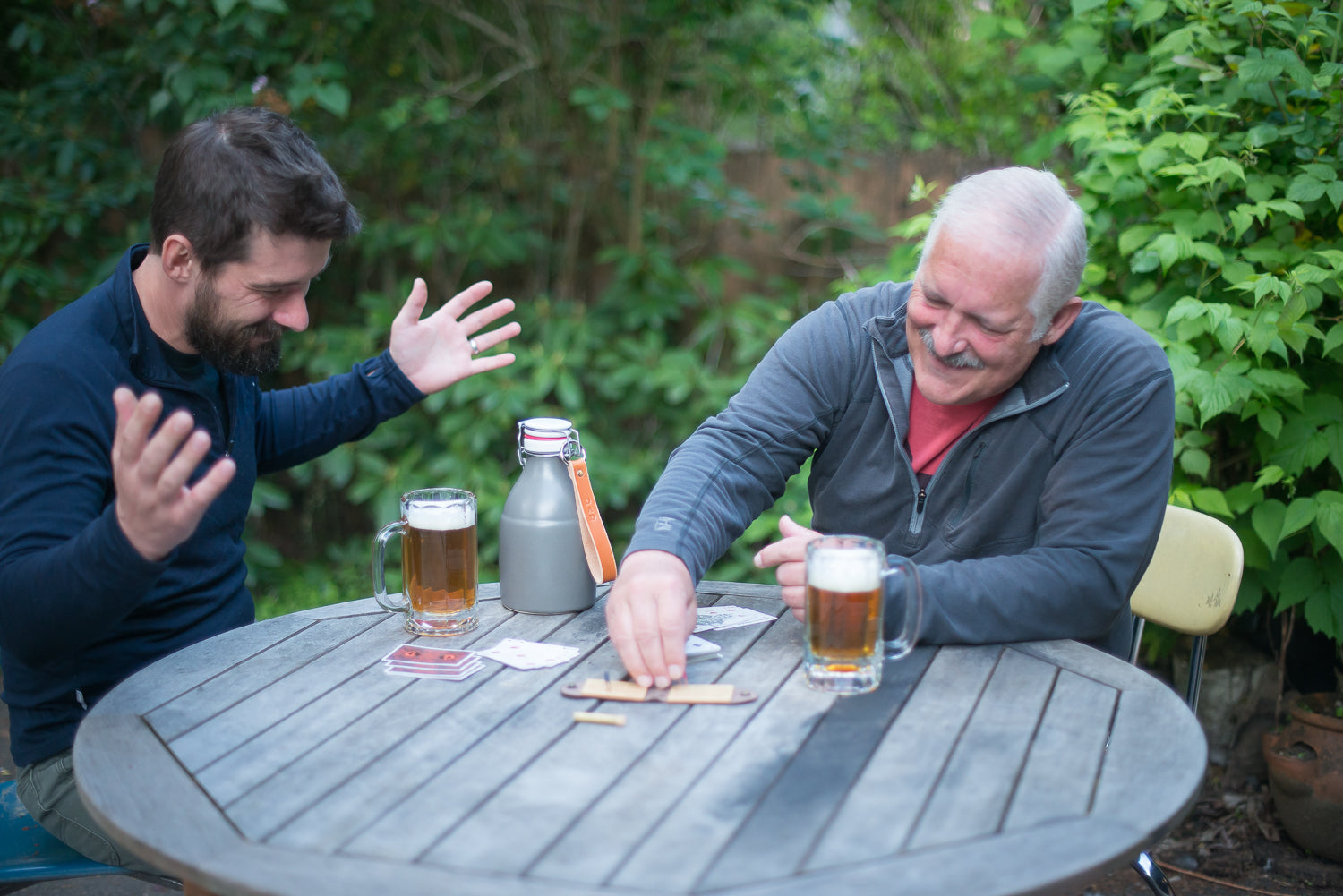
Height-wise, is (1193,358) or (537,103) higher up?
(537,103)

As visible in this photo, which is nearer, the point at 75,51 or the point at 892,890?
the point at 892,890

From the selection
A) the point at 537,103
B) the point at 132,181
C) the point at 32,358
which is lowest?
the point at 32,358

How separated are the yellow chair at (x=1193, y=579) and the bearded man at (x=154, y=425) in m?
1.32

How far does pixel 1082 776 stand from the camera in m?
1.19

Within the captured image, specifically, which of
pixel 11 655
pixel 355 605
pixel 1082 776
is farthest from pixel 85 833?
pixel 1082 776

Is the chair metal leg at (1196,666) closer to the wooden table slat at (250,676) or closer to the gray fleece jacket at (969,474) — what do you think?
the gray fleece jacket at (969,474)

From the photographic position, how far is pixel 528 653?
1555 millimetres

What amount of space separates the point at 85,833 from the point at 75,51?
3.78 m

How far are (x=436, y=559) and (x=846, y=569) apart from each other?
622 millimetres

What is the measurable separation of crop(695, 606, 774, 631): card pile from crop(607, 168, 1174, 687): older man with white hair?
0.25ft

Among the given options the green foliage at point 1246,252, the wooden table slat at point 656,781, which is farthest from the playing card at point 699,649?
the green foliage at point 1246,252

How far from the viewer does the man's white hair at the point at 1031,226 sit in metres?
1.72

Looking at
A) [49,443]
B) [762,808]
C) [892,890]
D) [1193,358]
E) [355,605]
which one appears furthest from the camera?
[1193,358]

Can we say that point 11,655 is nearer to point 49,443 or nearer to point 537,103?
point 49,443
